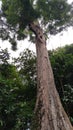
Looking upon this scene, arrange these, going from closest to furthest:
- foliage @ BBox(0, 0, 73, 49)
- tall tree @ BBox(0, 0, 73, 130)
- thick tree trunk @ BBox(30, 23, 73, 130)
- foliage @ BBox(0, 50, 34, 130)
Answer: thick tree trunk @ BBox(30, 23, 73, 130), tall tree @ BBox(0, 0, 73, 130), foliage @ BBox(0, 50, 34, 130), foliage @ BBox(0, 0, 73, 49)

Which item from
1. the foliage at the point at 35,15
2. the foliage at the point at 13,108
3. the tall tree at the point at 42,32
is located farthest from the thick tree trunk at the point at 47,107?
the foliage at the point at 35,15

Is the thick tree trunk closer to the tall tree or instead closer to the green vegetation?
the tall tree

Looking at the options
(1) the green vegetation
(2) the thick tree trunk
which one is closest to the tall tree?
(2) the thick tree trunk

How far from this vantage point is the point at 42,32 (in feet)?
26.8

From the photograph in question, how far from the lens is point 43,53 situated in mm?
7375

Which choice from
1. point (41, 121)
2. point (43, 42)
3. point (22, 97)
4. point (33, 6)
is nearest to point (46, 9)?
point (33, 6)

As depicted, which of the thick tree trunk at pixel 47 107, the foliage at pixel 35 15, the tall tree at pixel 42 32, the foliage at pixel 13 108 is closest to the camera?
the thick tree trunk at pixel 47 107

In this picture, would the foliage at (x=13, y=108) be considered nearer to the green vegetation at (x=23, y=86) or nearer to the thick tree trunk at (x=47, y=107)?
the green vegetation at (x=23, y=86)

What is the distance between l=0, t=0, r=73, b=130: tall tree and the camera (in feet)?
17.1

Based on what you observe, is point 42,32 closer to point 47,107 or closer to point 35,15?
point 35,15

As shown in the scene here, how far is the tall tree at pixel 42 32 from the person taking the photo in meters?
5.20

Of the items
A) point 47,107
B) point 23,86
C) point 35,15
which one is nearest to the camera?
point 47,107

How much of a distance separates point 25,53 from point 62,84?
2183 millimetres

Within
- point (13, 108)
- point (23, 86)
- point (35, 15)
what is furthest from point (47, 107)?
point (35, 15)
